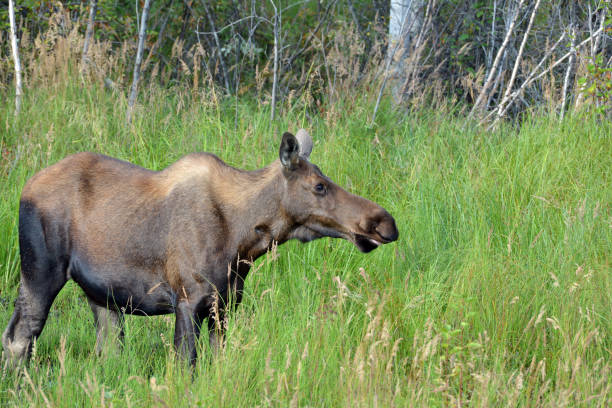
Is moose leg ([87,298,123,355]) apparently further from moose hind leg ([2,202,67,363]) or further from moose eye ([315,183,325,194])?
moose eye ([315,183,325,194])

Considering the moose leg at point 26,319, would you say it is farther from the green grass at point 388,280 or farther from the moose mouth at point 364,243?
the moose mouth at point 364,243

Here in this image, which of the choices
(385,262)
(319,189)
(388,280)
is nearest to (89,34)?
(385,262)

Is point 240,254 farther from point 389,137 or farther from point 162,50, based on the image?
point 162,50

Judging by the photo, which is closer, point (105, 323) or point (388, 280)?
point (105, 323)

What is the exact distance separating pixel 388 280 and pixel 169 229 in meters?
1.76

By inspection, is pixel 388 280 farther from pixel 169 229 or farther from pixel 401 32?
pixel 401 32

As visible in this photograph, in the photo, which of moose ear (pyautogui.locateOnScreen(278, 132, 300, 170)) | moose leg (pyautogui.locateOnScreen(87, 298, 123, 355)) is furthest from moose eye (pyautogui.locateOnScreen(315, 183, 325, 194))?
moose leg (pyautogui.locateOnScreen(87, 298, 123, 355))

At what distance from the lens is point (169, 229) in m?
4.78

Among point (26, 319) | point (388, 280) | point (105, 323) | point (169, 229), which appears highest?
point (169, 229)

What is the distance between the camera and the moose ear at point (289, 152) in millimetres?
4702

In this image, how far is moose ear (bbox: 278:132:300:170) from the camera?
15.4 ft

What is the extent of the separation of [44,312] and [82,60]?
440 centimetres

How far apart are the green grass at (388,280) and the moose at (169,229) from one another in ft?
0.93

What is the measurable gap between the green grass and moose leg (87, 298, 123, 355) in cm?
12
